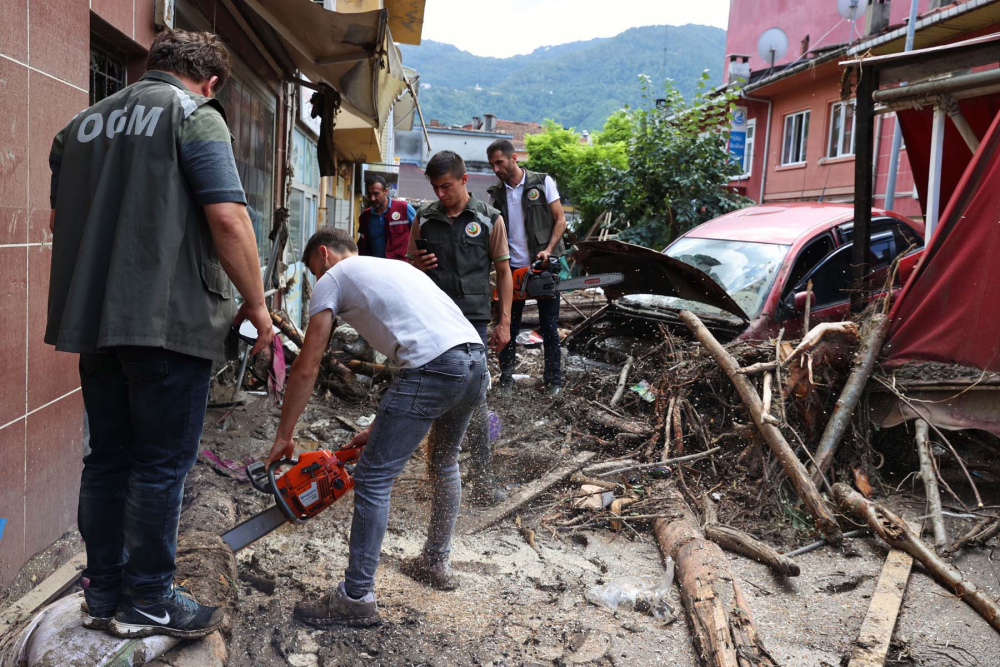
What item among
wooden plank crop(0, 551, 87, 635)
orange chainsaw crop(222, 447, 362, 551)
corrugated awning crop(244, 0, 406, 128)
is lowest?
wooden plank crop(0, 551, 87, 635)

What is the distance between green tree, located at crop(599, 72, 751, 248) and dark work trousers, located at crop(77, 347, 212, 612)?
10867 mm

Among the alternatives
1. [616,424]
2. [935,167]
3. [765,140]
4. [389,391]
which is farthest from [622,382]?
[765,140]

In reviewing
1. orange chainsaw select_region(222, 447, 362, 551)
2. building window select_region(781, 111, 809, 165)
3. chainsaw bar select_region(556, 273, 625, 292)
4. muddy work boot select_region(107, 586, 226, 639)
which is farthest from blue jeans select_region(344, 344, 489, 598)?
building window select_region(781, 111, 809, 165)

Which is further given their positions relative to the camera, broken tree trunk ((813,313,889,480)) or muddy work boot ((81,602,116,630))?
broken tree trunk ((813,313,889,480))

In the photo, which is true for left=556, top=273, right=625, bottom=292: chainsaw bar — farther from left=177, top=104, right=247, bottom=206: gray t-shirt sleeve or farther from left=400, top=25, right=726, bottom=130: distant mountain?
left=400, top=25, right=726, bottom=130: distant mountain

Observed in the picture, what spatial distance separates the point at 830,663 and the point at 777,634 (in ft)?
0.89

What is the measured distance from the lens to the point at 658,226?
12578 millimetres

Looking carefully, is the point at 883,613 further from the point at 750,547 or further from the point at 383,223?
the point at 383,223

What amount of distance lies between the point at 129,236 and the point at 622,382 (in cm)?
444

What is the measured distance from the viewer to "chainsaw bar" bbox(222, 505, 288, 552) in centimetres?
315

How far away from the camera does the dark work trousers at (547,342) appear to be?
243 inches

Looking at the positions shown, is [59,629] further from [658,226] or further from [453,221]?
[658,226]

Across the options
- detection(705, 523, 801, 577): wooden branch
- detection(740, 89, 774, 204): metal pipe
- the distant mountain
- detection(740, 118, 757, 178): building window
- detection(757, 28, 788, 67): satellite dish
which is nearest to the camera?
detection(705, 523, 801, 577): wooden branch

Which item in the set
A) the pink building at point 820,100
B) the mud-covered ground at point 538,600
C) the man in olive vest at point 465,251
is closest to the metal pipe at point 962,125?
the mud-covered ground at point 538,600
